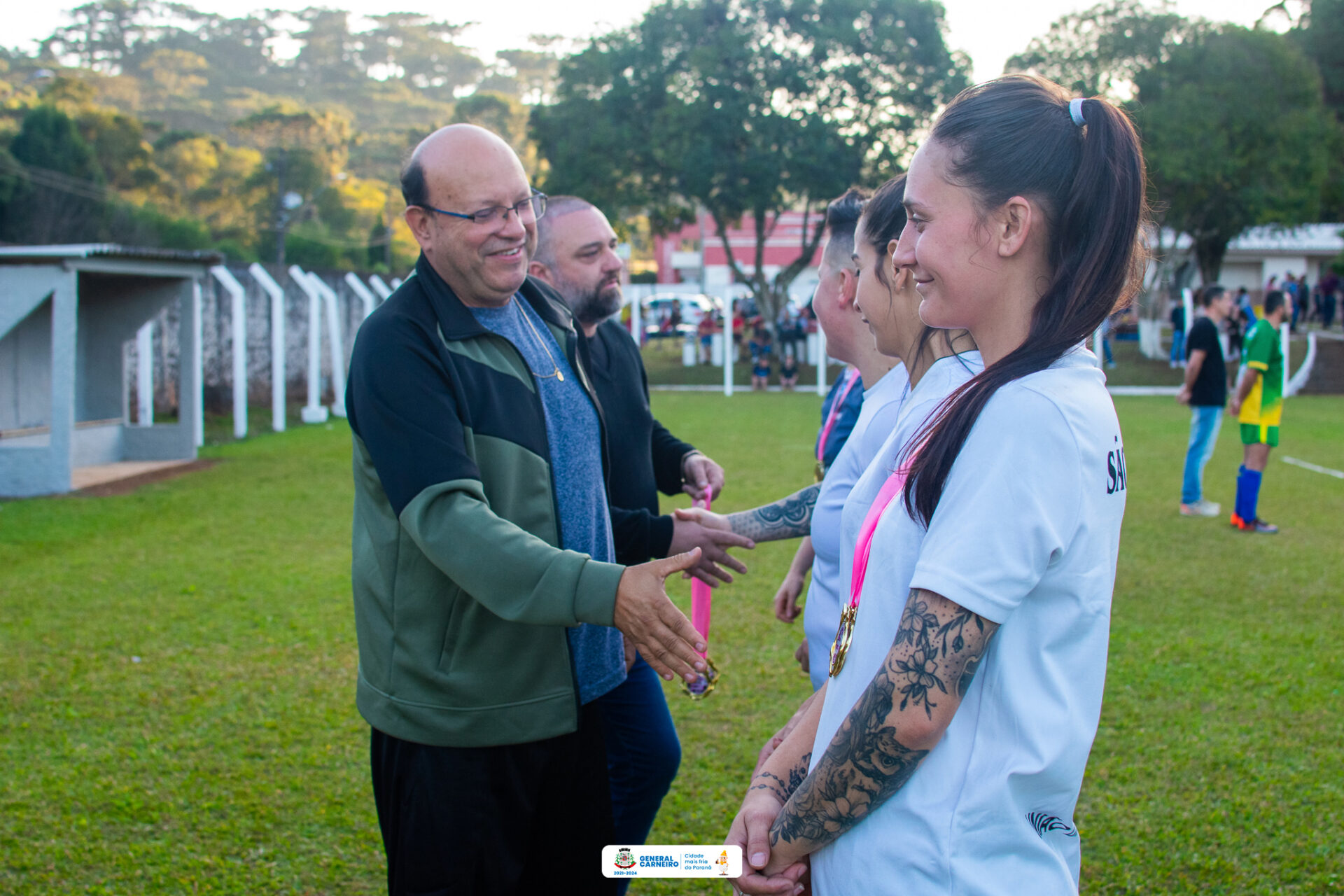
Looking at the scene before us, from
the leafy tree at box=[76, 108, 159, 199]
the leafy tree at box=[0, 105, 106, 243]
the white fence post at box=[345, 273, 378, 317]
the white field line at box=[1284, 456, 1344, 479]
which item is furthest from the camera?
the leafy tree at box=[76, 108, 159, 199]

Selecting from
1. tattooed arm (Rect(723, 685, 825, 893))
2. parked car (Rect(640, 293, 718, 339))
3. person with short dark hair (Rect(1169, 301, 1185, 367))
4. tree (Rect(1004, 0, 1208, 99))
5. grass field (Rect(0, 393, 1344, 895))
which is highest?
tree (Rect(1004, 0, 1208, 99))

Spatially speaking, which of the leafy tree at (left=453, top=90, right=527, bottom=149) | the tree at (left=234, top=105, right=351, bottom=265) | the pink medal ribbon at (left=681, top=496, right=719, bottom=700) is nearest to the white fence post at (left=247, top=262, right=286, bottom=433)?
the pink medal ribbon at (left=681, top=496, right=719, bottom=700)

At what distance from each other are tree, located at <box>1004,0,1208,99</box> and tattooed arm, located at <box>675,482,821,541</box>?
31624mm

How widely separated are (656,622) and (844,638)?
48 cm

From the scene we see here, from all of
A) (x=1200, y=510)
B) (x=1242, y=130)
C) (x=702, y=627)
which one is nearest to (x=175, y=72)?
(x=1242, y=130)

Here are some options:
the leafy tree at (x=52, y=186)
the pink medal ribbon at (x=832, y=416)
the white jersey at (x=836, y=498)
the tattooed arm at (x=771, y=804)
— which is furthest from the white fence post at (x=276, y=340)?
the leafy tree at (x=52, y=186)

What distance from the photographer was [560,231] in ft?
13.2

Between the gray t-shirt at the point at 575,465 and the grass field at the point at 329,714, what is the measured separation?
4.48 feet

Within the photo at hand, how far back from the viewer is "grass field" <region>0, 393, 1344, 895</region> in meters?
3.55

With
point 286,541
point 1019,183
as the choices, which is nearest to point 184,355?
point 286,541

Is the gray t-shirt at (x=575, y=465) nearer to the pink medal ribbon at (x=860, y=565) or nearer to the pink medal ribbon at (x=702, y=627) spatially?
the pink medal ribbon at (x=702, y=627)

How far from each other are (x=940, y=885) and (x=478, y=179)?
1.80 m

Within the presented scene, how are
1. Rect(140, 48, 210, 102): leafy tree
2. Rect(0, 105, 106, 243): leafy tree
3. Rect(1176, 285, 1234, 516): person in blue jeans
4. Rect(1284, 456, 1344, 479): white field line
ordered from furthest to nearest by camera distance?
Rect(140, 48, 210, 102): leafy tree < Rect(0, 105, 106, 243): leafy tree < Rect(1284, 456, 1344, 479): white field line < Rect(1176, 285, 1234, 516): person in blue jeans

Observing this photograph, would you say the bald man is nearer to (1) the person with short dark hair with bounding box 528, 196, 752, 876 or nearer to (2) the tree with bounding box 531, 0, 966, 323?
(1) the person with short dark hair with bounding box 528, 196, 752, 876
